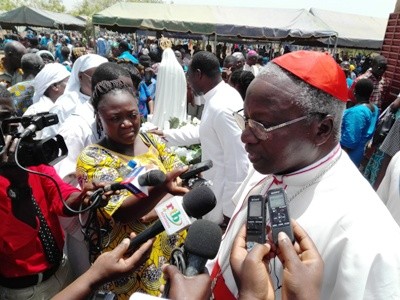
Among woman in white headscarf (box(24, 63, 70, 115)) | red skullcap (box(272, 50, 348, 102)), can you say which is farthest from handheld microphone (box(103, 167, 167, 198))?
woman in white headscarf (box(24, 63, 70, 115))

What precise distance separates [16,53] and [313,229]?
6.55m

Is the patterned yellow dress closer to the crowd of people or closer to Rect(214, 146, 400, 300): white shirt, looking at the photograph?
the crowd of people

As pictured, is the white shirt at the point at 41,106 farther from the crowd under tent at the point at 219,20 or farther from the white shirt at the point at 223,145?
the crowd under tent at the point at 219,20

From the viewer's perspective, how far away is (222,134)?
3465mm

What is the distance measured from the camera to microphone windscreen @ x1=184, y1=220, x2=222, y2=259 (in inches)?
46.2

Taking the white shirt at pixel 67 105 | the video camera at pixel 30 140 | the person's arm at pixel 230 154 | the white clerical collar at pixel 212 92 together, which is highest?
the video camera at pixel 30 140

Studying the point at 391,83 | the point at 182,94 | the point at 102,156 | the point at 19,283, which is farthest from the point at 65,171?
the point at 391,83

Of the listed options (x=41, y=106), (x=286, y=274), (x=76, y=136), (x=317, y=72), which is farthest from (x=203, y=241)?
(x=41, y=106)

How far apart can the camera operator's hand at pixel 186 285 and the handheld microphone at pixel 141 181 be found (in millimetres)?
563

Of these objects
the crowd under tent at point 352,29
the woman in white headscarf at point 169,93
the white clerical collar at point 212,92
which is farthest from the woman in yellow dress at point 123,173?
the crowd under tent at point 352,29

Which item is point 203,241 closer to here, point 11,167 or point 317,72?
point 317,72

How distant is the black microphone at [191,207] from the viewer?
4.66ft

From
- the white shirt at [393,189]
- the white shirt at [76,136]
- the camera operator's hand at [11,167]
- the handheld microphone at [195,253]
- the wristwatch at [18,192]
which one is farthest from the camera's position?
the white shirt at [76,136]

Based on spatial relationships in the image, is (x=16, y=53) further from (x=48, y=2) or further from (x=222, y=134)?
(x=48, y=2)
